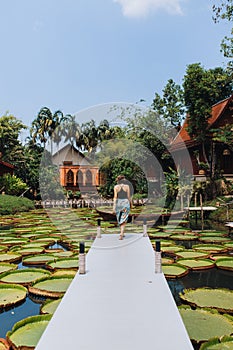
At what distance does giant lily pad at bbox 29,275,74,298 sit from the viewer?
5.46 m

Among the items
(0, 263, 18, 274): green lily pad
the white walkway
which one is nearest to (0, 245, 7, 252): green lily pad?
(0, 263, 18, 274): green lily pad

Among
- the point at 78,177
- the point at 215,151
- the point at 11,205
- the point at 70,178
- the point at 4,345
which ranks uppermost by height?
the point at 215,151

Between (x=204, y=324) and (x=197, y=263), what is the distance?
3.21 metres

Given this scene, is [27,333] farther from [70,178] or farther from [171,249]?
[70,178]

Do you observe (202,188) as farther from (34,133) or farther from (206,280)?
(34,133)

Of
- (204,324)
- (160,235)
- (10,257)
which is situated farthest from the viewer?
(160,235)

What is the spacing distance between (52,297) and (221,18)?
13.4 meters

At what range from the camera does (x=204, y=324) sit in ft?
13.9

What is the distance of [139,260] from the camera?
6461mm

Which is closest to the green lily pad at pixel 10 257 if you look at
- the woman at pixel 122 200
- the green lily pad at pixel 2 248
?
the green lily pad at pixel 2 248

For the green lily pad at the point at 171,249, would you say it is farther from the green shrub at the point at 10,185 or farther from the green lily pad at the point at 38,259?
the green shrub at the point at 10,185

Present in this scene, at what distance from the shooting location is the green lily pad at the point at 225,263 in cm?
709

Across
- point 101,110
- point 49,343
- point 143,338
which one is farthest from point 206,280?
point 101,110

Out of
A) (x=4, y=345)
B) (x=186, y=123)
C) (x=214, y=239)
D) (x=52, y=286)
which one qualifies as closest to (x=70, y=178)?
(x=186, y=123)
